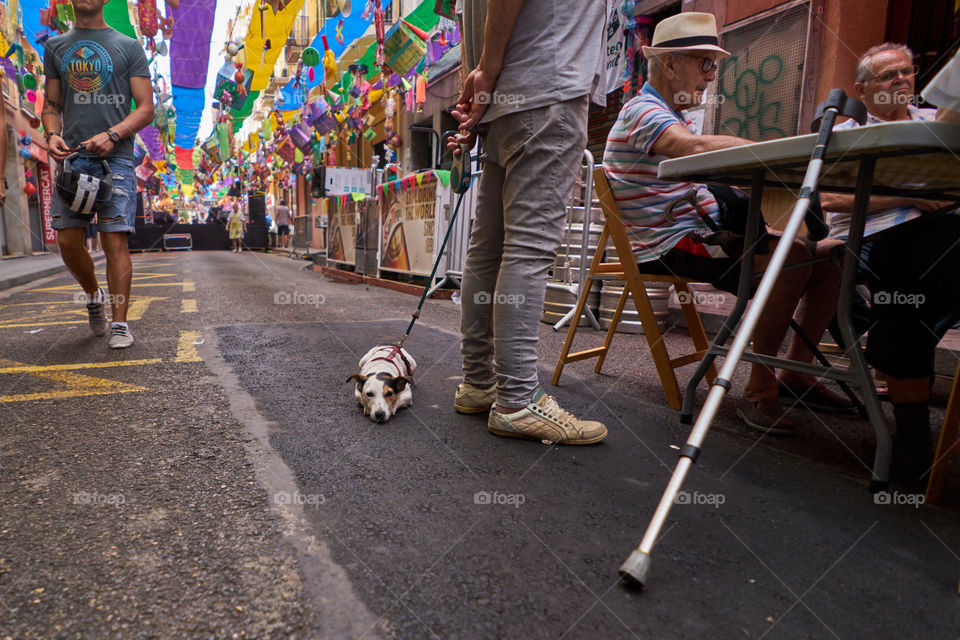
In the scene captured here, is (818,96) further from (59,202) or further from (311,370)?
(59,202)

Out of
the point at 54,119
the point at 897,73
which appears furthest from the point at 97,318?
the point at 897,73

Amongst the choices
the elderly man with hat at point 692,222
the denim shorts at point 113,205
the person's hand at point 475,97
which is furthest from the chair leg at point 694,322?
the denim shorts at point 113,205

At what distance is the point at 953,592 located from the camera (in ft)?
4.02

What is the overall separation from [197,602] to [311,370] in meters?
2.05

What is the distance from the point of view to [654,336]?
8.11 ft

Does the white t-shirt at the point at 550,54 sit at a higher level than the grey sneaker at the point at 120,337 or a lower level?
higher

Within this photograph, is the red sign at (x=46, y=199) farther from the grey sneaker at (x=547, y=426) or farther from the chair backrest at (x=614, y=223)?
the grey sneaker at (x=547, y=426)

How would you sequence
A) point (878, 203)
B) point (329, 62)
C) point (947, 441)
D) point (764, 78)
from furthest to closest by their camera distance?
1. point (329, 62)
2. point (764, 78)
3. point (878, 203)
4. point (947, 441)

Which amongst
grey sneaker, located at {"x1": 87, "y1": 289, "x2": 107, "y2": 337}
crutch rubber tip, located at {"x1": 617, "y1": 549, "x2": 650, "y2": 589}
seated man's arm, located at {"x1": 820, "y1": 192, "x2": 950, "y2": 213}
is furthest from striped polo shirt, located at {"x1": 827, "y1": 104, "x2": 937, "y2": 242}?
grey sneaker, located at {"x1": 87, "y1": 289, "x2": 107, "y2": 337}

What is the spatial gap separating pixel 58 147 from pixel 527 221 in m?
3.14

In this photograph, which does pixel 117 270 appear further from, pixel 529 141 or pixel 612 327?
pixel 612 327

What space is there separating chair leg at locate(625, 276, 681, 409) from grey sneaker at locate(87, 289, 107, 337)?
3520 millimetres

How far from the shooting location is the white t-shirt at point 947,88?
4.36ft

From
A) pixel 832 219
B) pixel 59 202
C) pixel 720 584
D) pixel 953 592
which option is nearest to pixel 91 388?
pixel 59 202
